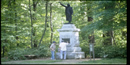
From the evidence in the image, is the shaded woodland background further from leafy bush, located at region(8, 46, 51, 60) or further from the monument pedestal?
the monument pedestal

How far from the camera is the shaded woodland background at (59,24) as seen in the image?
1462 centimetres

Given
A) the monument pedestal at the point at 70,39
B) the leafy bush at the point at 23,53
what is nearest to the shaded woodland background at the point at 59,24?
the leafy bush at the point at 23,53

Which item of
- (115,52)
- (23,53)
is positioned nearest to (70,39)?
(115,52)

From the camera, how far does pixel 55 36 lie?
98.6 ft

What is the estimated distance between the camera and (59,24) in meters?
29.2

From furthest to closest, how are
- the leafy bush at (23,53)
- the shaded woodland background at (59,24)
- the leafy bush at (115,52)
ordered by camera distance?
the leafy bush at (23,53), the shaded woodland background at (59,24), the leafy bush at (115,52)

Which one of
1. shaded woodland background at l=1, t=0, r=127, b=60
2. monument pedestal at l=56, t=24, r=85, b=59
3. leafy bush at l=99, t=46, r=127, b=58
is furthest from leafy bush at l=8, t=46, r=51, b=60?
leafy bush at l=99, t=46, r=127, b=58

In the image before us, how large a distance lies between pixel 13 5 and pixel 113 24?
12.4m

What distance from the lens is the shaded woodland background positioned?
575 inches

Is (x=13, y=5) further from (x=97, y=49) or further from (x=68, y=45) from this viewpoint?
(x=97, y=49)

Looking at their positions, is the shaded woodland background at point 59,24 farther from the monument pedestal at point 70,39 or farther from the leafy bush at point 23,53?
the monument pedestal at point 70,39

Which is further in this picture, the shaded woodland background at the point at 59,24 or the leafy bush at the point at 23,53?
the leafy bush at the point at 23,53

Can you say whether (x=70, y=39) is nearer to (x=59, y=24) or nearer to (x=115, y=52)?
(x=115, y=52)

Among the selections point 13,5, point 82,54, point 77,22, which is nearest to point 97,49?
point 82,54
